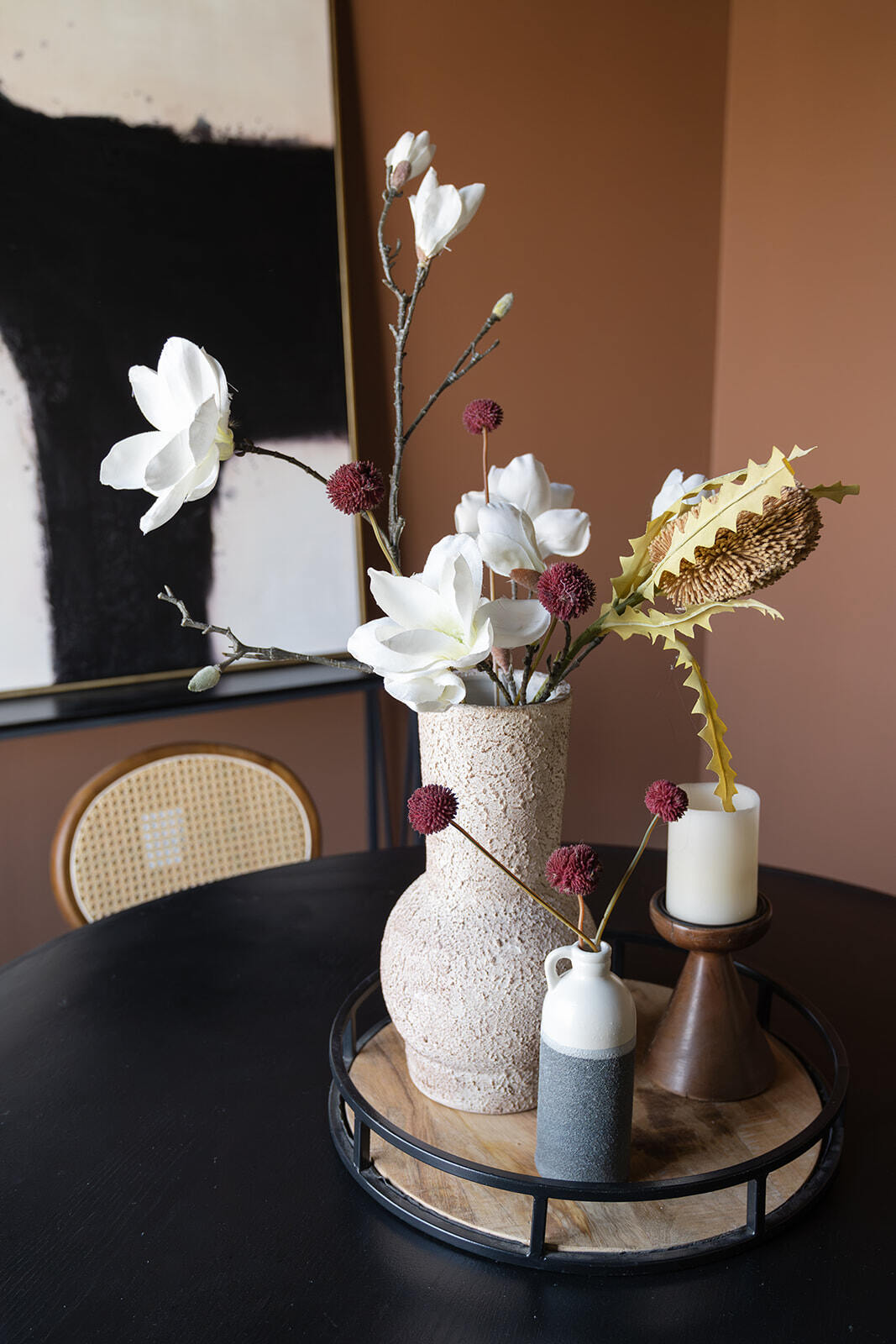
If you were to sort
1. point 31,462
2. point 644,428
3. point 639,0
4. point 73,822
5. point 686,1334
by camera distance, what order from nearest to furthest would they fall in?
point 686,1334 → point 73,822 → point 31,462 → point 639,0 → point 644,428

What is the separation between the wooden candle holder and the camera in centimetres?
Result: 79

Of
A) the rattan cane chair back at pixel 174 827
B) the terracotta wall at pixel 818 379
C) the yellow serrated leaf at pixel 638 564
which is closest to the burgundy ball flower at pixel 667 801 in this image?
the yellow serrated leaf at pixel 638 564

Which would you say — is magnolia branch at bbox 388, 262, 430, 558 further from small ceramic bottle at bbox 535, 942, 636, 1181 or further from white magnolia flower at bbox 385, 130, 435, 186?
small ceramic bottle at bbox 535, 942, 636, 1181

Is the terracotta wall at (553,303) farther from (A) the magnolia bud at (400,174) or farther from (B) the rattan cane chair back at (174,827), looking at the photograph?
(A) the magnolia bud at (400,174)

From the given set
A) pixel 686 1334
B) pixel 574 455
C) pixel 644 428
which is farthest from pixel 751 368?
pixel 686 1334

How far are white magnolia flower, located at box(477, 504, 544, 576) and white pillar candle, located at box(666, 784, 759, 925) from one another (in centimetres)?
24

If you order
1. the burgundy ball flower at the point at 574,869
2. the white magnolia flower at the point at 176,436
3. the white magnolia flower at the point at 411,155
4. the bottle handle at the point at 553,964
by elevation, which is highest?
the white magnolia flower at the point at 411,155

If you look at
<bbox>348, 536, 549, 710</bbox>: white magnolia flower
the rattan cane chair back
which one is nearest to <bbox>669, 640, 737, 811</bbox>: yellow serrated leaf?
<bbox>348, 536, 549, 710</bbox>: white magnolia flower

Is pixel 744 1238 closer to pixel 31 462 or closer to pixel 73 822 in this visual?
pixel 73 822

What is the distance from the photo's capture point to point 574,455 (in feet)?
8.13

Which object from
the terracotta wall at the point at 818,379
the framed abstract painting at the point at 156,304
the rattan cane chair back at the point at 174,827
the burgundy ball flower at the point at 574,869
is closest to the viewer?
the burgundy ball flower at the point at 574,869

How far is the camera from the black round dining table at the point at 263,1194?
613mm

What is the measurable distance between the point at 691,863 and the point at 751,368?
1993 millimetres

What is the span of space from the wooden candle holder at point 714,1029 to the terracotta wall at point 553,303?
4.57ft
